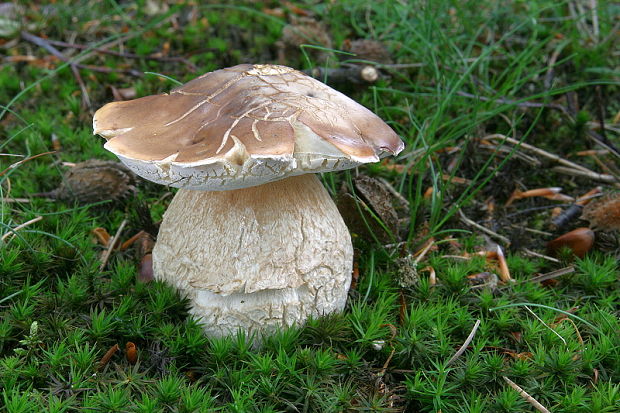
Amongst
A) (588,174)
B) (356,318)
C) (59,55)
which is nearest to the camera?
(356,318)

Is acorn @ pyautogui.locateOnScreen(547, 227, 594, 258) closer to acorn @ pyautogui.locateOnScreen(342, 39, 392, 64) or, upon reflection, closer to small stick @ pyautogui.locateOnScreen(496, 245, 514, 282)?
small stick @ pyautogui.locateOnScreen(496, 245, 514, 282)

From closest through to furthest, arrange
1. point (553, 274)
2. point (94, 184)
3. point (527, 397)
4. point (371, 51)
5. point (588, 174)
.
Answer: point (527, 397) < point (553, 274) < point (94, 184) < point (588, 174) < point (371, 51)

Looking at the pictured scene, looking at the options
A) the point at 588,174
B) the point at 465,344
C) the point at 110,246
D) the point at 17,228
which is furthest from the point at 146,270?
the point at 588,174

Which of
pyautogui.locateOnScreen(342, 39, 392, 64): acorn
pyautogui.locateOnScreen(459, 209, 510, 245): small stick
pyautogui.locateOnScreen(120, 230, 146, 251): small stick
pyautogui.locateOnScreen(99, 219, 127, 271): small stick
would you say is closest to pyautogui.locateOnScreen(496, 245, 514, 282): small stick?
pyautogui.locateOnScreen(459, 209, 510, 245): small stick

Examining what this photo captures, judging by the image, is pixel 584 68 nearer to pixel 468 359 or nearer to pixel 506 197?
pixel 506 197

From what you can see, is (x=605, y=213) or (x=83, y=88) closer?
(x=605, y=213)

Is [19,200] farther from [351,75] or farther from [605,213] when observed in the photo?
[605,213]

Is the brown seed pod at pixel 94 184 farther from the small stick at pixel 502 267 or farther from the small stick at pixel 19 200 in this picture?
the small stick at pixel 502 267
